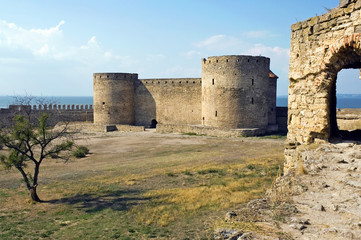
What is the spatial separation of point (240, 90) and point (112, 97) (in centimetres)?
1307

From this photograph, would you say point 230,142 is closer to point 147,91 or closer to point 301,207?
point 147,91

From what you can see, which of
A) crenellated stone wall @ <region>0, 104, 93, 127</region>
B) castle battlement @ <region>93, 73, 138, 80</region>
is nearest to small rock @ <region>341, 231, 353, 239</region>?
castle battlement @ <region>93, 73, 138, 80</region>

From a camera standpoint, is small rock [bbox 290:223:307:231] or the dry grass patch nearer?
small rock [bbox 290:223:307:231]

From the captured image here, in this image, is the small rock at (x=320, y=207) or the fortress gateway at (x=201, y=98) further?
the fortress gateway at (x=201, y=98)

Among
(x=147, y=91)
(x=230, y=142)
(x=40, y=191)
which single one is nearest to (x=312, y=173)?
(x=40, y=191)

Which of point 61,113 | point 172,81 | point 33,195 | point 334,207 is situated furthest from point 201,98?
point 334,207

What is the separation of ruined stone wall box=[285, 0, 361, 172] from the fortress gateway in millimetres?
18368

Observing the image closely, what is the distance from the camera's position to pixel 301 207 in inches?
139

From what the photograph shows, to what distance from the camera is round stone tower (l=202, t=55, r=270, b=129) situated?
25.1 metres

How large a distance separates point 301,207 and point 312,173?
1238 mm

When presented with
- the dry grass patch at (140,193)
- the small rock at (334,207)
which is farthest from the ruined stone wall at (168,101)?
the small rock at (334,207)

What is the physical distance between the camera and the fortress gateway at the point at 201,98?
25.2 meters

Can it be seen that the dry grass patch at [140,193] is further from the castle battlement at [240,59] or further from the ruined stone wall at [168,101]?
the ruined stone wall at [168,101]

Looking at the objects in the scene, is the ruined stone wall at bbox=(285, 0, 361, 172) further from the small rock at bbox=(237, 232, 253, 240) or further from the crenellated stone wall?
the crenellated stone wall
